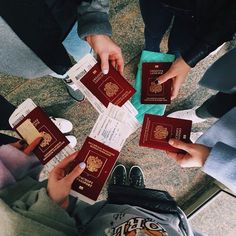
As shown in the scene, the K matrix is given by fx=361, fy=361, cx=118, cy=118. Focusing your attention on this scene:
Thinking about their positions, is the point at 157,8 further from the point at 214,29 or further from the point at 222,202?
the point at 222,202

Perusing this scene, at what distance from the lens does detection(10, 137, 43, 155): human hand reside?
2.01 meters

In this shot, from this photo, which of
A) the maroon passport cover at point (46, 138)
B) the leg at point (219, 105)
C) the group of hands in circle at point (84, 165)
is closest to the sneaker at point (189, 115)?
the leg at point (219, 105)

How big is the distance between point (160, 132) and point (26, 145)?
81 cm

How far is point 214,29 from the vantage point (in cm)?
173

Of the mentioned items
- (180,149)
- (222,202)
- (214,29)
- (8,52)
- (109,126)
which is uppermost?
(8,52)

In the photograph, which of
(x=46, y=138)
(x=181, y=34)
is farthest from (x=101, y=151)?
(x=181, y=34)

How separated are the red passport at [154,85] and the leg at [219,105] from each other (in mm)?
267

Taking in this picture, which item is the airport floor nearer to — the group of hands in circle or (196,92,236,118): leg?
(196,92,236,118): leg

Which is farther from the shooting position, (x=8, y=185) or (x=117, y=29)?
(x=117, y=29)

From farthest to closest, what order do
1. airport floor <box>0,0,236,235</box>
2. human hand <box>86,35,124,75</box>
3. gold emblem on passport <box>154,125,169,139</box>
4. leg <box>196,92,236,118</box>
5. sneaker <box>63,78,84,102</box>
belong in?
1. airport floor <box>0,0,236,235</box>
2. sneaker <box>63,78,84,102</box>
3. gold emblem on passport <box>154,125,169,139</box>
4. leg <box>196,92,236,118</box>
5. human hand <box>86,35,124,75</box>

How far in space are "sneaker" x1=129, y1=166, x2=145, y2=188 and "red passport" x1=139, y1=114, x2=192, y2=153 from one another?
558 millimetres

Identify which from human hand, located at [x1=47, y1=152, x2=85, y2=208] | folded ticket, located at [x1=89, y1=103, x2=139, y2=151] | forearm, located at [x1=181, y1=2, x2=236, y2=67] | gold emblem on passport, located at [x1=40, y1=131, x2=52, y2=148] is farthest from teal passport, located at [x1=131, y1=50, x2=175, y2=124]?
human hand, located at [x1=47, y1=152, x2=85, y2=208]

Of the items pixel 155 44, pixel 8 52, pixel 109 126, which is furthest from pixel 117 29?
pixel 8 52

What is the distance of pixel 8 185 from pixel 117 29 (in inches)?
63.0
